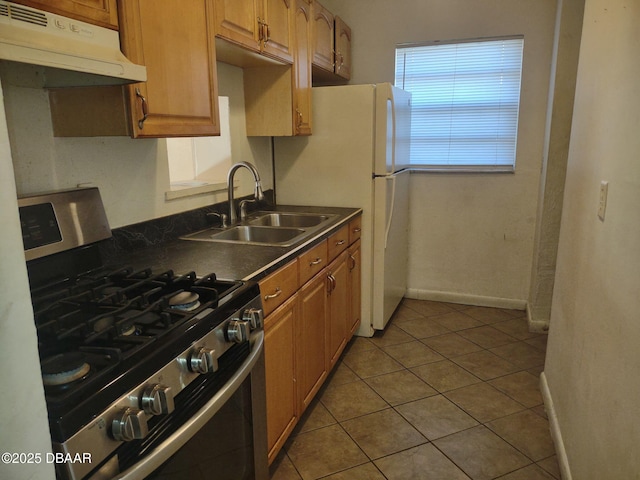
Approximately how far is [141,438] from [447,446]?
153 centimetres

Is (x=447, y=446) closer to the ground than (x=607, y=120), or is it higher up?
closer to the ground

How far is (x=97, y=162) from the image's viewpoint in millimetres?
1707

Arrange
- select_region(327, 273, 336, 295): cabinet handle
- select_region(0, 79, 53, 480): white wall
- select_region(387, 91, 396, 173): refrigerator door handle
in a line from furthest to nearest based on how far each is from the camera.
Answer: select_region(387, 91, 396, 173): refrigerator door handle
select_region(327, 273, 336, 295): cabinet handle
select_region(0, 79, 53, 480): white wall

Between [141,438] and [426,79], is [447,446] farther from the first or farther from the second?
[426,79]

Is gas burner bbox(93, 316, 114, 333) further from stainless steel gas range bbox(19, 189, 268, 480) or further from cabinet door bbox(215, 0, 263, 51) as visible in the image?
cabinet door bbox(215, 0, 263, 51)

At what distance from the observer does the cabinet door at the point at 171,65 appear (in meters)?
1.41

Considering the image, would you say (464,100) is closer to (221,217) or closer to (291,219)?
(291,219)

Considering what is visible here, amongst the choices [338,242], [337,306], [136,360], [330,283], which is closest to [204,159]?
[338,242]

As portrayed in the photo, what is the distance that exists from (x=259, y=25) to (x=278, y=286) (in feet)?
4.06

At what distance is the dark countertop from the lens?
1.61 meters

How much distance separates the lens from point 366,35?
3.54 meters

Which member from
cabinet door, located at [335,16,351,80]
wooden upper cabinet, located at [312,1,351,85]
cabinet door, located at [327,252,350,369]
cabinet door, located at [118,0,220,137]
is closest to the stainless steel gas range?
cabinet door, located at [118,0,220,137]

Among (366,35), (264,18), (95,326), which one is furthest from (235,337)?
(366,35)

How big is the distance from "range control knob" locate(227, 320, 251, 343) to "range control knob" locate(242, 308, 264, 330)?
57 millimetres
